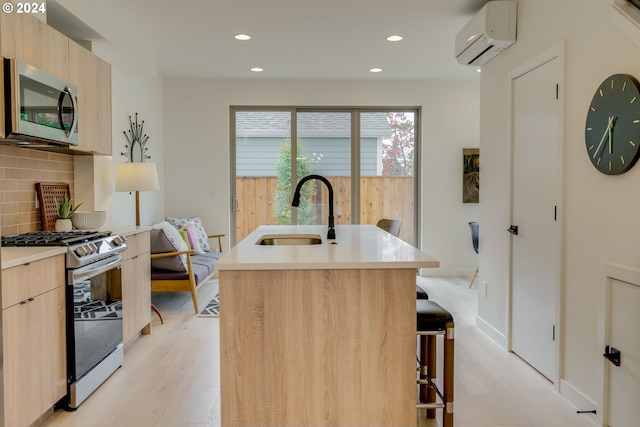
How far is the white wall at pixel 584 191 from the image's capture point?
2.09 meters

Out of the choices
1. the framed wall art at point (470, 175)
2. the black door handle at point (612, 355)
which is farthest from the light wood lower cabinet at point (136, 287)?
the framed wall art at point (470, 175)

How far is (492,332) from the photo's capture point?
357cm

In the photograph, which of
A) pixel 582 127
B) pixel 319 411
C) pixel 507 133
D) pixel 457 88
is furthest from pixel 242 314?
pixel 457 88

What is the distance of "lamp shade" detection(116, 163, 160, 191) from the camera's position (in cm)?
407

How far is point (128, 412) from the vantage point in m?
2.39

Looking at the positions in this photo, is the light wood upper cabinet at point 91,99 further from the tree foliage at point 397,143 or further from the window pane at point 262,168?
the tree foliage at point 397,143

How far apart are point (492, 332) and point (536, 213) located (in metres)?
1.17

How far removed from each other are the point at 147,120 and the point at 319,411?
14.4ft

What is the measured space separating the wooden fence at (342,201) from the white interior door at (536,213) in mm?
3037

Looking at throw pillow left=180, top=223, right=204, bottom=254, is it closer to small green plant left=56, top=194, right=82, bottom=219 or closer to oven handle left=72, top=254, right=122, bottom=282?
small green plant left=56, top=194, right=82, bottom=219

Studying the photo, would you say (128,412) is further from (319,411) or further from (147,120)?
(147,120)

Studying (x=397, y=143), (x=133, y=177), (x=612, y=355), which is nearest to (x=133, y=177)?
(x=133, y=177)

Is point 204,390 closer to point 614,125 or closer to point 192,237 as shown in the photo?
point 614,125

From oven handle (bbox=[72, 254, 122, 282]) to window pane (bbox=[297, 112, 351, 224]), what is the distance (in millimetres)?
3410
